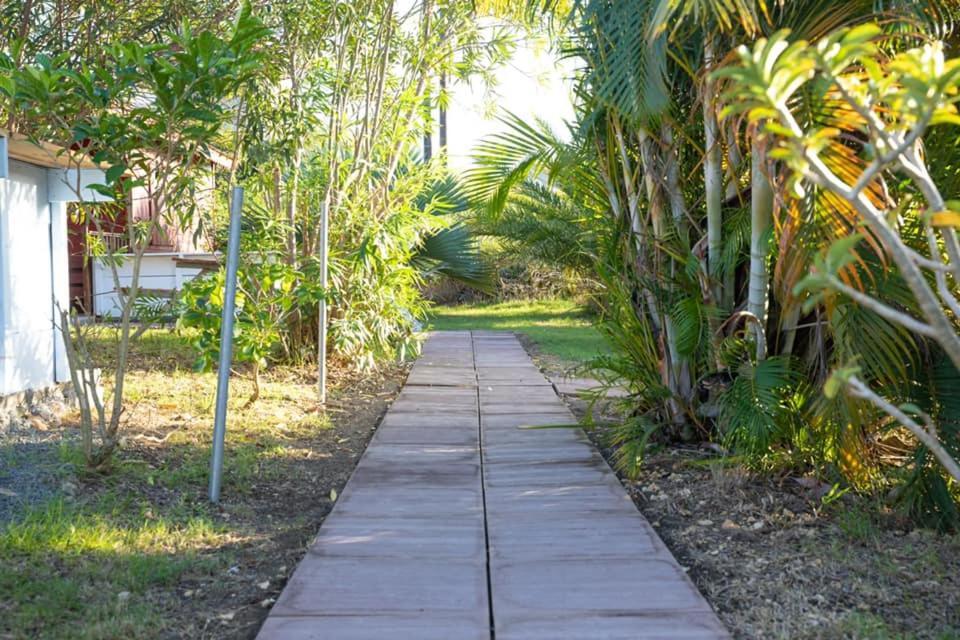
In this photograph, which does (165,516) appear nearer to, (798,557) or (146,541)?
(146,541)

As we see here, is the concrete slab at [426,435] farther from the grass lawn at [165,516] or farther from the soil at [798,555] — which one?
the soil at [798,555]

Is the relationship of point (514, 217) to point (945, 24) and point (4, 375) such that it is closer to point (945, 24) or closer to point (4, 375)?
point (4, 375)

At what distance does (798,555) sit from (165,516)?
2812 mm

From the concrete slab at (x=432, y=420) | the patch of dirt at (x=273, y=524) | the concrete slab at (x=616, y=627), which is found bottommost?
the patch of dirt at (x=273, y=524)

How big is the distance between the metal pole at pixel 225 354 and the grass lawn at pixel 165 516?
17cm

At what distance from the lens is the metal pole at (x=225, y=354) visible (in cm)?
468

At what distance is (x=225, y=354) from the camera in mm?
4809

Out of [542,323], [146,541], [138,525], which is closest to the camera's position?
[146,541]

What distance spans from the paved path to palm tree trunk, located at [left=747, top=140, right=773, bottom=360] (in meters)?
1.16

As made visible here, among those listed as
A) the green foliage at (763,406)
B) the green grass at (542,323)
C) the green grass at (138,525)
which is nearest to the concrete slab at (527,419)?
the green grass at (138,525)

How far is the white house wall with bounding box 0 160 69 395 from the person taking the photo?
617 centimetres

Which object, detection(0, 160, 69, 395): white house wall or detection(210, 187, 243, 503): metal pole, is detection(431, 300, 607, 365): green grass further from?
detection(210, 187, 243, 503): metal pole

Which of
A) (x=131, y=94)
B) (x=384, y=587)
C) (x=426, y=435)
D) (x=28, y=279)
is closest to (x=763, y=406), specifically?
(x=384, y=587)

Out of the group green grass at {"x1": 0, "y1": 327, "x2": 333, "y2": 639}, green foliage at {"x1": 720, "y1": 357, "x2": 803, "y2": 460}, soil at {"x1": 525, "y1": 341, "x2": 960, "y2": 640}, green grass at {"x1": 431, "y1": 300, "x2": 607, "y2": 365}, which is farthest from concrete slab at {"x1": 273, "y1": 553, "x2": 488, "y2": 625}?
green grass at {"x1": 431, "y1": 300, "x2": 607, "y2": 365}
